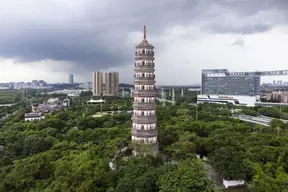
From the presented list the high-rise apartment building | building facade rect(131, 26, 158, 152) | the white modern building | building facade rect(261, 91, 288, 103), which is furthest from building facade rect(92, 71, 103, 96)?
building facade rect(131, 26, 158, 152)

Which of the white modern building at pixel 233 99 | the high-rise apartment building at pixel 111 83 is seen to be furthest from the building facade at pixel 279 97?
the high-rise apartment building at pixel 111 83

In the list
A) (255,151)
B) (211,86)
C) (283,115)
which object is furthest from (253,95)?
(255,151)

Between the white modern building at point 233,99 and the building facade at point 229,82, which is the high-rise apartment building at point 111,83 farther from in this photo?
the white modern building at point 233,99

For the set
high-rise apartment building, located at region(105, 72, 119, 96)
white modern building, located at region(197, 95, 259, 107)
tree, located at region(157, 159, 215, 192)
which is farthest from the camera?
high-rise apartment building, located at region(105, 72, 119, 96)

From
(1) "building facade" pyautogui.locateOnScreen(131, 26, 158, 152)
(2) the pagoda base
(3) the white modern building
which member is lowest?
(2) the pagoda base

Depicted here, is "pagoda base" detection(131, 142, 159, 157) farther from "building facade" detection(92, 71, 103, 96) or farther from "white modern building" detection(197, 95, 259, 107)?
"building facade" detection(92, 71, 103, 96)

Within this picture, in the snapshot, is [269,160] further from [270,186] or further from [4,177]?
[4,177]
